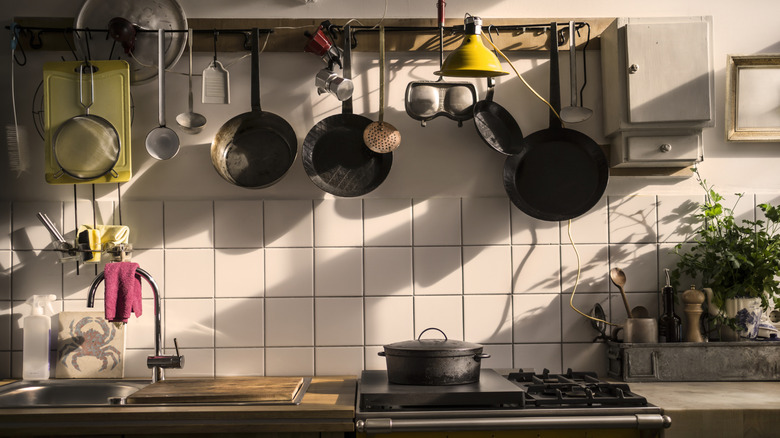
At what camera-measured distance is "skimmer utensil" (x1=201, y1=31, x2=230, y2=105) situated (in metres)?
2.31

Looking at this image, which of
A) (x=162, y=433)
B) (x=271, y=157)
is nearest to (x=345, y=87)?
(x=271, y=157)

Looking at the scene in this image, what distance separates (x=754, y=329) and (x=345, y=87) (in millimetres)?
1549

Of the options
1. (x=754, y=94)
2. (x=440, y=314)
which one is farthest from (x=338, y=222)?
(x=754, y=94)

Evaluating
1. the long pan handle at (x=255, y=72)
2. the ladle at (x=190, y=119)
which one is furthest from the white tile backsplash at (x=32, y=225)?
the long pan handle at (x=255, y=72)

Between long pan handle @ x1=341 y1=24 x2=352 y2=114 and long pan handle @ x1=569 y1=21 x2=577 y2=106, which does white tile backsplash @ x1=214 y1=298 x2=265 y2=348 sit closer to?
long pan handle @ x1=341 y1=24 x2=352 y2=114

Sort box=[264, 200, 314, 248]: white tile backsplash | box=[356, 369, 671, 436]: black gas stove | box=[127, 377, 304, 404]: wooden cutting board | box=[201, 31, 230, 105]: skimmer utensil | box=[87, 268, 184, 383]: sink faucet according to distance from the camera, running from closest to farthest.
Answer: box=[356, 369, 671, 436]: black gas stove, box=[127, 377, 304, 404]: wooden cutting board, box=[87, 268, 184, 383]: sink faucet, box=[201, 31, 230, 105]: skimmer utensil, box=[264, 200, 314, 248]: white tile backsplash

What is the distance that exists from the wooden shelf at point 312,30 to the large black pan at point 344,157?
156mm

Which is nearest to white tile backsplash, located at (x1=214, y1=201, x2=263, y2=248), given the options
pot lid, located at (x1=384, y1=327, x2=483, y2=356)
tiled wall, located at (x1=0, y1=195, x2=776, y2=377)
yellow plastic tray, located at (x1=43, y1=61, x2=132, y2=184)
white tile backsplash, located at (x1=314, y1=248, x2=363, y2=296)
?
tiled wall, located at (x1=0, y1=195, x2=776, y2=377)

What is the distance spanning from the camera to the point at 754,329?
2.28m

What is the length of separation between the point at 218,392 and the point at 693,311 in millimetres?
1534

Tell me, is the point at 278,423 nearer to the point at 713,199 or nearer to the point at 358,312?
the point at 358,312

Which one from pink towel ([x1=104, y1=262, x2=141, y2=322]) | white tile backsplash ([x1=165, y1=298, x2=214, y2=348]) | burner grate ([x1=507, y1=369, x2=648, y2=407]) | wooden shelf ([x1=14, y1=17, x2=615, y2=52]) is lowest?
burner grate ([x1=507, y1=369, x2=648, y2=407])

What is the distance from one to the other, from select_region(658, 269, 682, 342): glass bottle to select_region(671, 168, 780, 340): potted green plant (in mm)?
75

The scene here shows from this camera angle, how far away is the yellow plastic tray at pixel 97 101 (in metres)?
2.29
